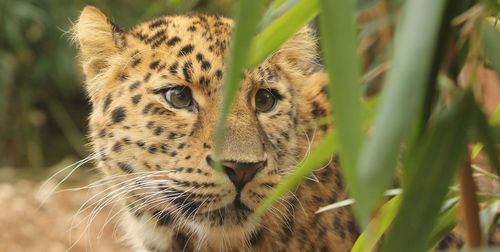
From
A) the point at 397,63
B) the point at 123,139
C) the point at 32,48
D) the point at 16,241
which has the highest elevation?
the point at 32,48

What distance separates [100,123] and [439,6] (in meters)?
1.92

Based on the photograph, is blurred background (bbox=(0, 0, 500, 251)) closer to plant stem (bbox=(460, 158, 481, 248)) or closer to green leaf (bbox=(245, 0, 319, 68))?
plant stem (bbox=(460, 158, 481, 248))

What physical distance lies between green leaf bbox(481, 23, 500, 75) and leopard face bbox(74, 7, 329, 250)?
37.6 inches

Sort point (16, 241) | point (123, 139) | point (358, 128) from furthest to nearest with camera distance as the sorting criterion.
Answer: point (16, 241) < point (123, 139) < point (358, 128)

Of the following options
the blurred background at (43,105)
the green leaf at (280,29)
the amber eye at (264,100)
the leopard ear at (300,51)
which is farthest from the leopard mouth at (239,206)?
the blurred background at (43,105)

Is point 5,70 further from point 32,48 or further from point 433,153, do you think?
point 433,153

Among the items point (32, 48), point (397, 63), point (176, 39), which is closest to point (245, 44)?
point (397, 63)

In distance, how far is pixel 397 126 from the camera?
112 cm

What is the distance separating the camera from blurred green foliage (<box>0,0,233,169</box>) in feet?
25.1

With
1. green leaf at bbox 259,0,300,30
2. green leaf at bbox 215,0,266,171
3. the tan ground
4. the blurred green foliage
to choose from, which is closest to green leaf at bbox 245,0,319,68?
green leaf at bbox 259,0,300,30

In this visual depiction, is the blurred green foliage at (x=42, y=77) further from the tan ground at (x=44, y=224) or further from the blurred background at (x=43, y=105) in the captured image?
the tan ground at (x=44, y=224)

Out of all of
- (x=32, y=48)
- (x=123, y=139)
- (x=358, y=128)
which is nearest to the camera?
(x=358, y=128)

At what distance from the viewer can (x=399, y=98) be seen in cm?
113

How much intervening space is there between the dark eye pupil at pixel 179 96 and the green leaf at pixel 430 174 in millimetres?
1345
